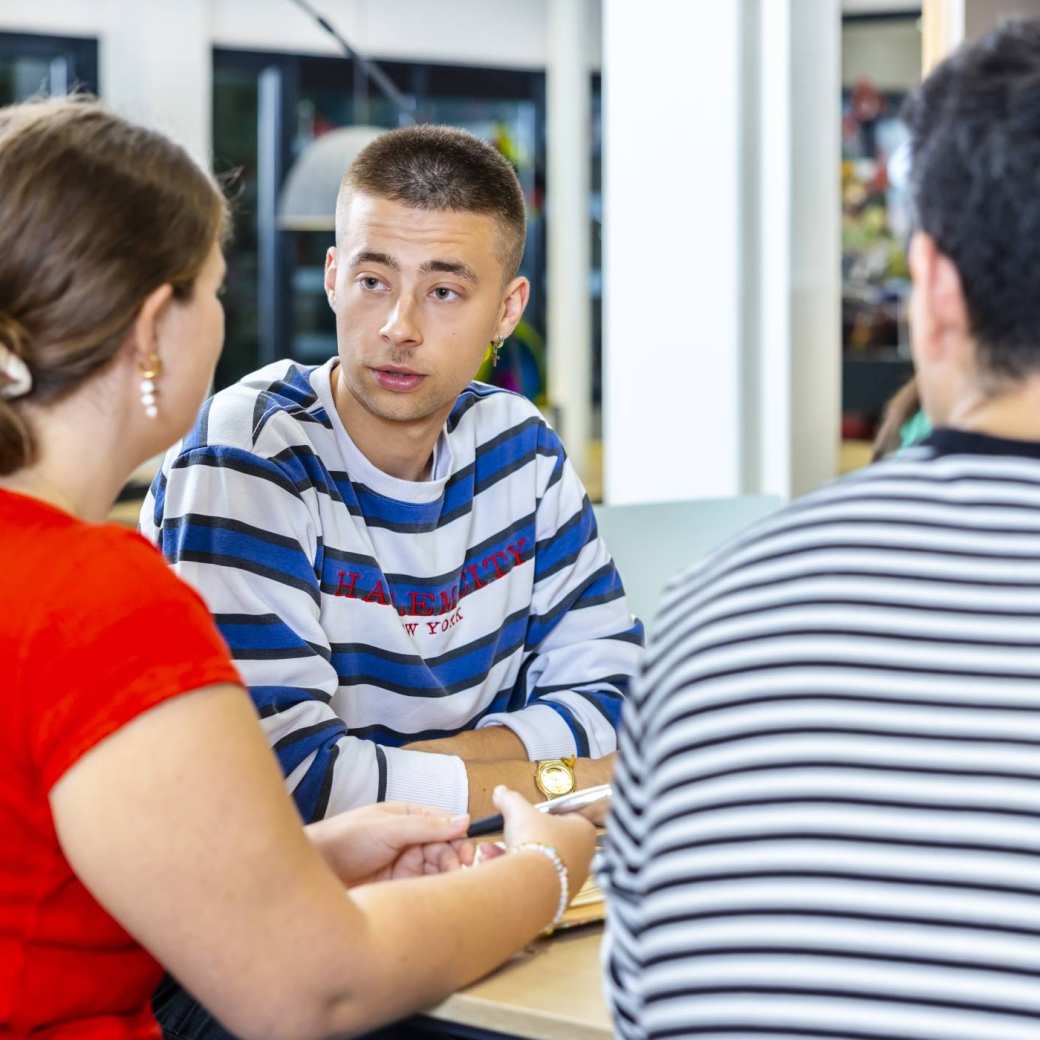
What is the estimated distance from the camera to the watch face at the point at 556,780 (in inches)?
68.4

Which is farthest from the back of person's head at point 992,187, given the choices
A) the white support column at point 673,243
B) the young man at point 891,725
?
the white support column at point 673,243

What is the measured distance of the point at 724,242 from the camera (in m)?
3.79

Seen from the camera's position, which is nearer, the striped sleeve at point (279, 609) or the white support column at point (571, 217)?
the striped sleeve at point (279, 609)

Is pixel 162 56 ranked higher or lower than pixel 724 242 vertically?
higher

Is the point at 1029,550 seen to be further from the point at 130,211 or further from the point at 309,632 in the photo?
the point at 309,632

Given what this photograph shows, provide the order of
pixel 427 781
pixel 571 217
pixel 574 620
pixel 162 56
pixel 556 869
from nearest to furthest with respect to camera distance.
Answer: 1. pixel 556 869
2. pixel 427 781
3. pixel 574 620
4. pixel 571 217
5. pixel 162 56

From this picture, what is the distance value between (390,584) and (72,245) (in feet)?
2.69

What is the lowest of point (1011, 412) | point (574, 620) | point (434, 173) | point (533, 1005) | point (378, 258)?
point (533, 1005)

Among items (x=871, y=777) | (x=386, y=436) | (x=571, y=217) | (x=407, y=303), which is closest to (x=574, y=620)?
(x=386, y=436)

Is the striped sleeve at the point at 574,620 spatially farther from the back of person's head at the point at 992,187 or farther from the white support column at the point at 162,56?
the white support column at the point at 162,56

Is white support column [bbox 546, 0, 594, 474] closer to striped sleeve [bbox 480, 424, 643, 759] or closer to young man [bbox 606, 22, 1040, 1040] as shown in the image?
striped sleeve [bbox 480, 424, 643, 759]

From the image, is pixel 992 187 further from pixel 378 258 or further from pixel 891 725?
pixel 378 258

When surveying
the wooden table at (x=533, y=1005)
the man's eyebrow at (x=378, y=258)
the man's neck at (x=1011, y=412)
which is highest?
the man's eyebrow at (x=378, y=258)

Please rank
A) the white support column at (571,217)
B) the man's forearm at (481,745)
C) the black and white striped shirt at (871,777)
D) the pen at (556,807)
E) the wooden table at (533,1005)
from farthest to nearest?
the white support column at (571,217) → the man's forearm at (481,745) → the pen at (556,807) → the wooden table at (533,1005) → the black and white striped shirt at (871,777)
